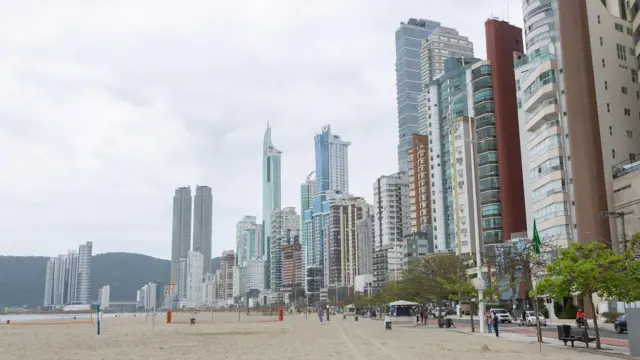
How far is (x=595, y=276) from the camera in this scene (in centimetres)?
2739

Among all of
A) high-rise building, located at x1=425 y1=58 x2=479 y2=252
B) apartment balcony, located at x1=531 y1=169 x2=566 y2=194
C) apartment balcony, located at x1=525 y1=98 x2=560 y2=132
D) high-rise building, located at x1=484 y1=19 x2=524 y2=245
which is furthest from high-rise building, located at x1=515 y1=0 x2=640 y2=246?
high-rise building, located at x1=425 y1=58 x2=479 y2=252

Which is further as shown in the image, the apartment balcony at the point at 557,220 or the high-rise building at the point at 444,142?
the high-rise building at the point at 444,142

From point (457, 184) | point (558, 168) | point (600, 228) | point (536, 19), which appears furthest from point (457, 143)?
point (600, 228)

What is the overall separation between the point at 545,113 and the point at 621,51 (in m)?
11.7

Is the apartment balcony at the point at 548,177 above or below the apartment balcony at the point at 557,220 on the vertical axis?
above

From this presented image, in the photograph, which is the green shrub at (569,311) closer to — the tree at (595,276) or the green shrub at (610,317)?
the green shrub at (610,317)

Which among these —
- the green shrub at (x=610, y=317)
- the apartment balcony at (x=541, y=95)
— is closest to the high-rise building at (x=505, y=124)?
the apartment balcony at (x=541, y=95)

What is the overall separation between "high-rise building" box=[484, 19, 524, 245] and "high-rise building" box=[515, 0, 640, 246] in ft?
74.4

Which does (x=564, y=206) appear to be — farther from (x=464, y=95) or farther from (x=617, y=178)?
(x=464, y=95)

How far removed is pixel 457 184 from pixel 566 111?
46.2m

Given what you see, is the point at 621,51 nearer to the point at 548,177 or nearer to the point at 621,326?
the point at 548,177

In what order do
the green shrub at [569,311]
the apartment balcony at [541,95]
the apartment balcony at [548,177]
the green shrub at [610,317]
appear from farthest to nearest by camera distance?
the apartment balcony at [541,95]
the apartment balcony at [548,177]
the green shrub at [569,311]
the green shrub at [610,317]

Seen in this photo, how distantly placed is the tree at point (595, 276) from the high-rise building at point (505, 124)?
76811 mm

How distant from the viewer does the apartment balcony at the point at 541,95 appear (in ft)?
269
